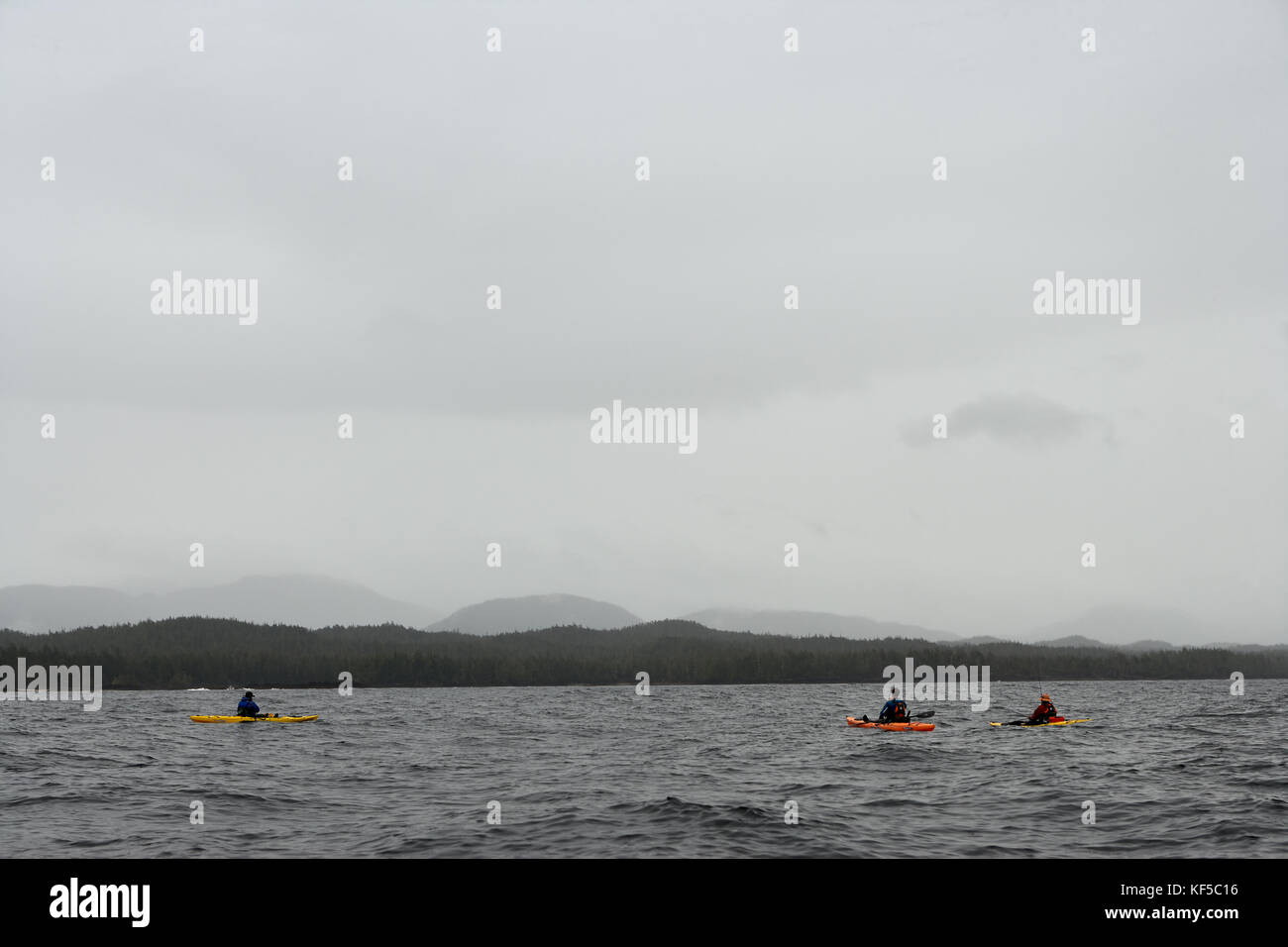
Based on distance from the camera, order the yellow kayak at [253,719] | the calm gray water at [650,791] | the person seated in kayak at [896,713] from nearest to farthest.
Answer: the calm gray water at [650,791]
the person seated in kayak at [896,713]
the yellow kayak at [253,719]

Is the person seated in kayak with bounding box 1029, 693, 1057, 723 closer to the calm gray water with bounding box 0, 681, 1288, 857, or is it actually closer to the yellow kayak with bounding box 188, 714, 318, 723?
the calm gray water with bounding box 0, 681, 1288, 857

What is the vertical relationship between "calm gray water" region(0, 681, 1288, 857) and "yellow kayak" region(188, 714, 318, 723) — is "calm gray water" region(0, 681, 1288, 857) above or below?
above

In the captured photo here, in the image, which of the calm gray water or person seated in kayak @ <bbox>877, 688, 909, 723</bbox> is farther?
person seated in kayak @ <bbox>877, 688, 909, 723</bbox>

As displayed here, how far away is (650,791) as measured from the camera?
108 feet

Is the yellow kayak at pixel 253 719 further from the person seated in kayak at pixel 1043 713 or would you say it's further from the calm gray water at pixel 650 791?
the person seated in kayak at pixel 1043 713

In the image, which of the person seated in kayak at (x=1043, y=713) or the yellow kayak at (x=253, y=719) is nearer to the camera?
the person seated in kayak at (x=1043, y=713)

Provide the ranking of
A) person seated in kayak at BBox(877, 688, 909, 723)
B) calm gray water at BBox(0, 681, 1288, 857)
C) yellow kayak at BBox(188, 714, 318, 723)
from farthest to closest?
yellow kayak at BBox(188, 714, 318, 723)
person seated in kayak at BBox(877, 688, 909, 723)
calm gray water at BBox(0, 681, 1288, 857)

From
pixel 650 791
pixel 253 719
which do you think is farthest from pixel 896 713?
pixel 253 719

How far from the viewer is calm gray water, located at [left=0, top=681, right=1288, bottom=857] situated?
24141 mm

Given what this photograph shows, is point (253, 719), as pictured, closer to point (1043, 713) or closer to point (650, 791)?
point (650, 791)

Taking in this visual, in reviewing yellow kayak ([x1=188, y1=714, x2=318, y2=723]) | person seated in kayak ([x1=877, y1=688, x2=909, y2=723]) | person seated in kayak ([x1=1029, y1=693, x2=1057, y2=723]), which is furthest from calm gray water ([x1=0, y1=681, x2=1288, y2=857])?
yellow kayak ([x1=188, y1=714, x2=318, y2=723])

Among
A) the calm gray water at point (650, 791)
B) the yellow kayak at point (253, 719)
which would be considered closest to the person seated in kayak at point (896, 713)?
the calm gray water at point (650, 791)

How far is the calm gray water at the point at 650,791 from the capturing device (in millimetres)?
24141
